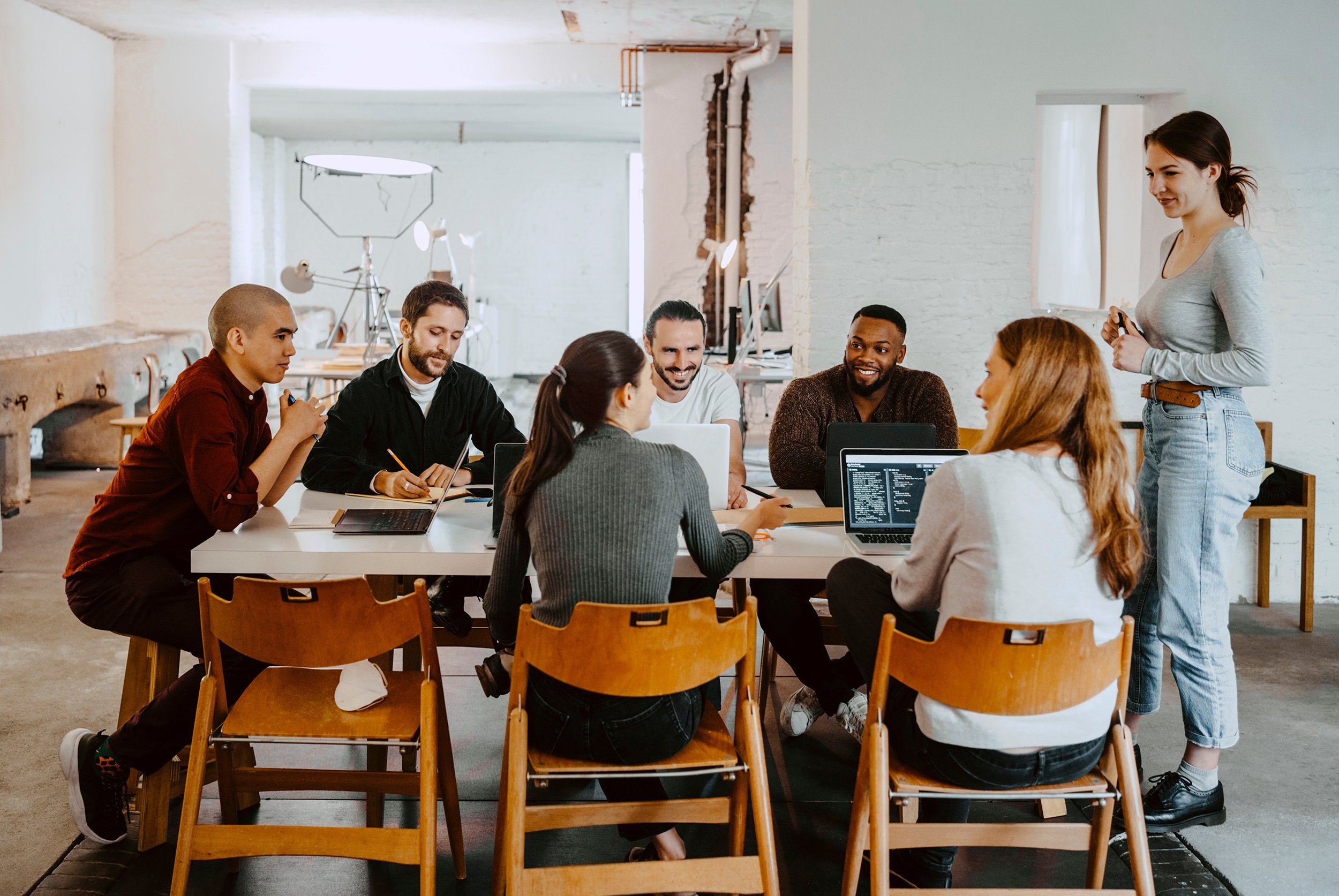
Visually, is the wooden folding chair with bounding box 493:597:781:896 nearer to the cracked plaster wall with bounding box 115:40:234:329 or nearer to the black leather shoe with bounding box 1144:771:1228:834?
the black leather shoe with bounding box 1144:771:1228:834

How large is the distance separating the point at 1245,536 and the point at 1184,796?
2.08 m

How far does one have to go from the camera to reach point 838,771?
2.60m

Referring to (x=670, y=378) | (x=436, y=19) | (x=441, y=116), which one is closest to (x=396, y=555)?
(x=670, y=378)

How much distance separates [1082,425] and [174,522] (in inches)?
71.4

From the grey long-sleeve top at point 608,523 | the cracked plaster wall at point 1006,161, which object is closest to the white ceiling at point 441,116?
the cracked plaster wall at point 1006,161

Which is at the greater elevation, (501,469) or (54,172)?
(54,172)

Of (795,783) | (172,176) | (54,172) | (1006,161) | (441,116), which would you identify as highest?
(441,116)

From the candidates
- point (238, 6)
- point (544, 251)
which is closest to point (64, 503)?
point (238, 6)

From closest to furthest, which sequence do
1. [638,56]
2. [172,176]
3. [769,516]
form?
[769,516] → [172,176] → [638,56]

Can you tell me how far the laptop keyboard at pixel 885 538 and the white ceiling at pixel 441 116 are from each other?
6.67 metres

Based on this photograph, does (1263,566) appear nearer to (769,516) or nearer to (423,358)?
(769,516)

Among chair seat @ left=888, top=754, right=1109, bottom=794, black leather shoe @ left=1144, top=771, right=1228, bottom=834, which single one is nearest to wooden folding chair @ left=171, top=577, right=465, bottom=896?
chair seat @ left=888, top=754, right=1109, bottom=794

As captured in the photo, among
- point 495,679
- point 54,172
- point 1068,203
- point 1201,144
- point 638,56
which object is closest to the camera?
point 495,679

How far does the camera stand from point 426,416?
297cm
